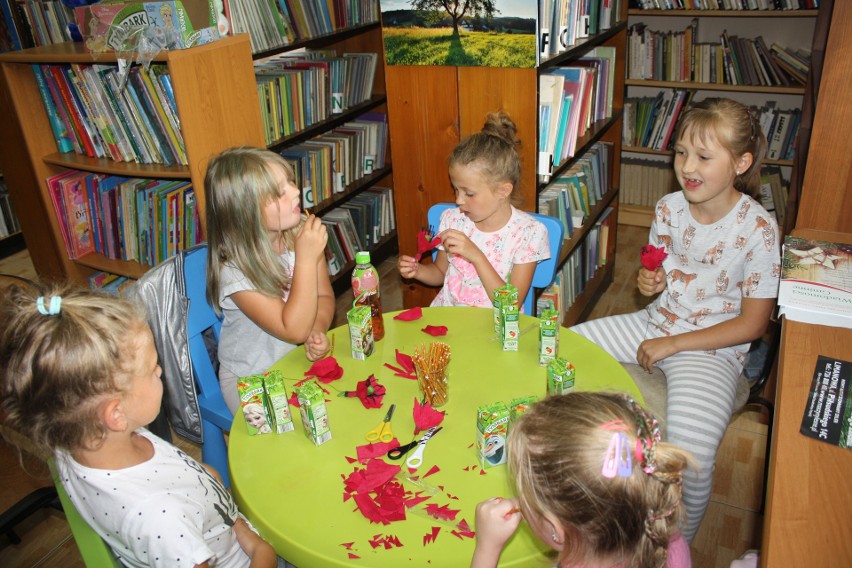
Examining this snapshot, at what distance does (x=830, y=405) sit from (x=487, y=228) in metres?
1.17

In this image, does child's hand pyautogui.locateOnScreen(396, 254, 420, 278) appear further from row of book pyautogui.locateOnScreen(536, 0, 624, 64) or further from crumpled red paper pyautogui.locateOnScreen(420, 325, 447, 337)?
row of book pyautogui.locateOnScreen(536, 0, 624, 64)

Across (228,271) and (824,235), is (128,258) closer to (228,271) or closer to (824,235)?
(228,271)

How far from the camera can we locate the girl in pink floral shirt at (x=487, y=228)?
216 cm

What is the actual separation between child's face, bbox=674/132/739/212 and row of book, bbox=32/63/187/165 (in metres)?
1.85

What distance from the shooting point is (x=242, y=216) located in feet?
6.42

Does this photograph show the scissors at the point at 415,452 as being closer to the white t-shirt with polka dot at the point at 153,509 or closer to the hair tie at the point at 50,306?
the white t-shirt with polka dot at the point at 153,509

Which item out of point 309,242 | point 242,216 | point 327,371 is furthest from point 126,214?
point 327,371

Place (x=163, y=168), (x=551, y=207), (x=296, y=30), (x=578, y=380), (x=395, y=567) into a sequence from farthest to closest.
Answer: (x=296, y=30) < (x=551, y=207) < (x=163, y=168) < (x=578, y=380) < (x=395, y=567)

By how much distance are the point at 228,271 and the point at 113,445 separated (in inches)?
31.4

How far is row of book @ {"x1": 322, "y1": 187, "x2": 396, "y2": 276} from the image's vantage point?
369 cm

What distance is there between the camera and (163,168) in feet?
8.63

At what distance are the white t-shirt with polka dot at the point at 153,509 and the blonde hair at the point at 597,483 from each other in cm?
63

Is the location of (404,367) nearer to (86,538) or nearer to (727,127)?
(86,538)

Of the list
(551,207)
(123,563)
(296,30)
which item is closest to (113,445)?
(123,563)
